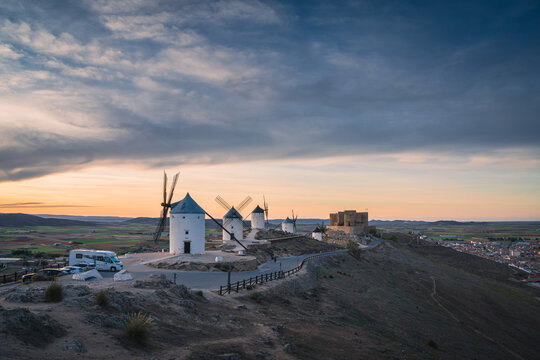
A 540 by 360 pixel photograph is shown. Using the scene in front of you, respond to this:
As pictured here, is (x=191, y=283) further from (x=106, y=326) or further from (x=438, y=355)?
(x=438, y=355)

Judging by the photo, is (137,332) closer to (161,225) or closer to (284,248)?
(161,225)

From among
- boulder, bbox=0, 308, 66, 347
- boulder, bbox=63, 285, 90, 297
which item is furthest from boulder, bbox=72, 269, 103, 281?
boulder, bbox=0, 308, 66, 347

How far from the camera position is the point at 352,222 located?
126 metres

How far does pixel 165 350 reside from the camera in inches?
611

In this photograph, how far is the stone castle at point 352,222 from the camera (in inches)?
4695

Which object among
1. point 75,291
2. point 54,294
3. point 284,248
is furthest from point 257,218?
point 54,294

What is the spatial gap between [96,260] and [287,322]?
22403 mm

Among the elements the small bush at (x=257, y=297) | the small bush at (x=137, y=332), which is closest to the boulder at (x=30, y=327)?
the small bush at (x=137, y=332)

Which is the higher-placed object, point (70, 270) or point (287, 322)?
point (70, 270)

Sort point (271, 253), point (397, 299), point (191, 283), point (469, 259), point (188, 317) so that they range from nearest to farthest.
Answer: point (188, 317) < point (191, 283) < point (397, 299) < point (271, 253) < point (469, 259)

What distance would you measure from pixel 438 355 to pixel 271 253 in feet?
115

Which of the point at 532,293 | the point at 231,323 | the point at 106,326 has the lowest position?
the point at 532,293

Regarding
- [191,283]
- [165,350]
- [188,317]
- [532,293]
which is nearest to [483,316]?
[532,293]

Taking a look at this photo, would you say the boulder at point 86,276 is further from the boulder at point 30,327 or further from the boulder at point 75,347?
the boulder at point 75,347
